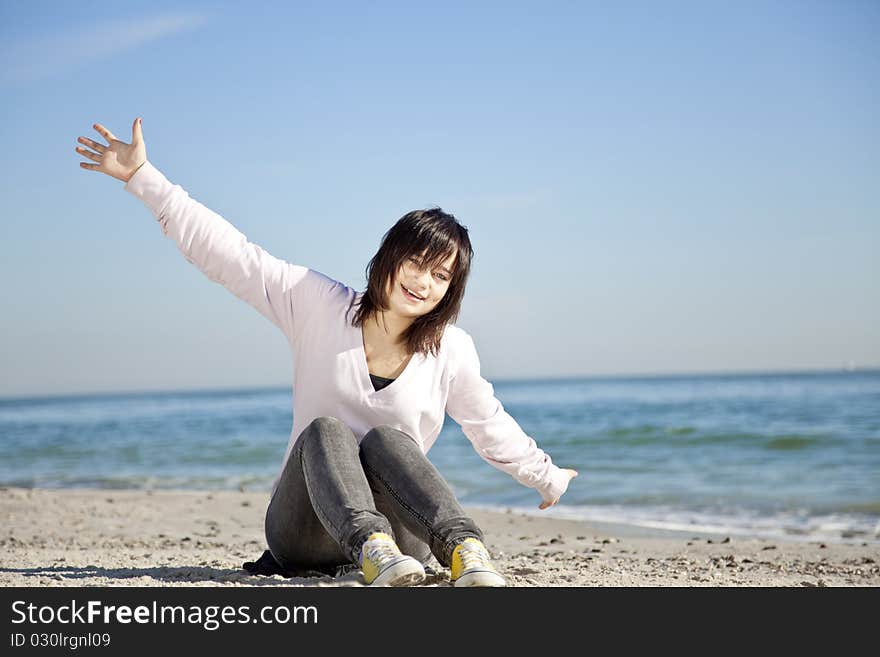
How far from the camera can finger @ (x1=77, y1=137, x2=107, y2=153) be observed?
10.7 ft

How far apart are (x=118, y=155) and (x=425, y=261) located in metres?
1.18

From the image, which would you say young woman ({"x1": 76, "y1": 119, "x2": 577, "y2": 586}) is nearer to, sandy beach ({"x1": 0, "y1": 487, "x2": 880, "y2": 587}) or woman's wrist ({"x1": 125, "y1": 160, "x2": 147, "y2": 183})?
woman's wrist ({"x1": 125, "y1": 160, "x2": 147, "y2": 183})

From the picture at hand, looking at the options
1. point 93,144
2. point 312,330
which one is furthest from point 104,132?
point 312,330

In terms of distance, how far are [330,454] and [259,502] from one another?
17.4ft

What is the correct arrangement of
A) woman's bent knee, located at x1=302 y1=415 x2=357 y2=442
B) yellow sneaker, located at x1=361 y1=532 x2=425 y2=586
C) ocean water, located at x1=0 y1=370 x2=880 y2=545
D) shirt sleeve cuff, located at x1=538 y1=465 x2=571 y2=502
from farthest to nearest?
ocean water, located at x1=0 y1=370 x2=880 y2=545
shirt sleeve cuff, located at x1=538 y1=465 x2=571 y2=502
woman's bent knee, located at x1=302 y1=415 x2=357 y2=442
yellow sneaker, located at x1=361 y1=532 x2=425 y2=586

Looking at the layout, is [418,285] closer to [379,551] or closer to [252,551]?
[379,551]

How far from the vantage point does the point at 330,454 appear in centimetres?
292

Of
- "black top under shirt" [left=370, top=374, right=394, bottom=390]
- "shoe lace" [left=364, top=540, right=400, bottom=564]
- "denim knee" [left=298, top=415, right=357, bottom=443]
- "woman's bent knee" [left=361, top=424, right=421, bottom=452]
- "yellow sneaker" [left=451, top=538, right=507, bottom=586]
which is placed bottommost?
"yellow sneaker" [left=451, top=538, right=507, bottom=586]

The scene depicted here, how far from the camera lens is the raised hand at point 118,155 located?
3217 mm

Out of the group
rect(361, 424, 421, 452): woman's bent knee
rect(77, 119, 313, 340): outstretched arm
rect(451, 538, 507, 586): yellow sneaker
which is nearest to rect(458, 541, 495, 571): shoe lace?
rect(451, 538, 507, 586): yellow sneaker

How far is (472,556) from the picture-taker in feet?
9.16
